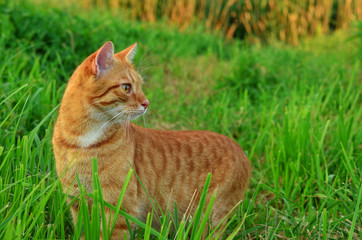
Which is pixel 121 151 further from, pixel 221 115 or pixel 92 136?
pixel 221 115

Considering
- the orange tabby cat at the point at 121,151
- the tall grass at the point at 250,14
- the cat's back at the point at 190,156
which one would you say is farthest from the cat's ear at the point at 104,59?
the tall grass at the point at 250,14

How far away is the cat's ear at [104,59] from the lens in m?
1.77

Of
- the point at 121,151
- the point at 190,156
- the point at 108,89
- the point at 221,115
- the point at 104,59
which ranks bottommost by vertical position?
the point at 221,115

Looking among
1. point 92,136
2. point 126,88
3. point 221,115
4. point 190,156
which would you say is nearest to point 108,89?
point 126,88

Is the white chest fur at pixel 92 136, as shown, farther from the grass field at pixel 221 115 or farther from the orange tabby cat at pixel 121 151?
the grass field at pixel 221 115

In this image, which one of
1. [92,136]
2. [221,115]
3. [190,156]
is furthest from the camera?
[221,115]

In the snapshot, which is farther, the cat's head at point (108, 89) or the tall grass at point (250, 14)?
the tall grass at point (250, 14)

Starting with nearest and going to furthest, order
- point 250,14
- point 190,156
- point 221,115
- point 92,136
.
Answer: point 92,136 < point 190,156 < point 221,115 < point 250,14

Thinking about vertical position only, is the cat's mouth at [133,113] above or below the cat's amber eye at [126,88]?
below

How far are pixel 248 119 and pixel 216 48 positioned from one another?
103 inches

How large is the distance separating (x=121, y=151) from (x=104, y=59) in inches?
17.2

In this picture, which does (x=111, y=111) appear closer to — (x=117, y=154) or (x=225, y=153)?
(x=117, y=154)

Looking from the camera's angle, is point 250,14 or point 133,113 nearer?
point 133,113

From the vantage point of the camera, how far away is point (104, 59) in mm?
1827
